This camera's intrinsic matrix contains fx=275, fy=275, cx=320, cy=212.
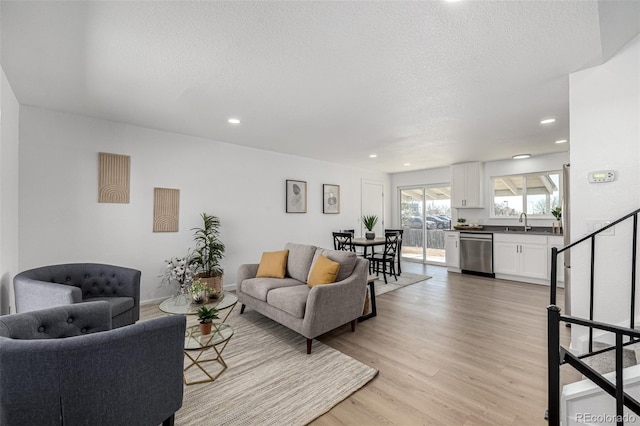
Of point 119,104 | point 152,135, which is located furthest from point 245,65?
point 152,135

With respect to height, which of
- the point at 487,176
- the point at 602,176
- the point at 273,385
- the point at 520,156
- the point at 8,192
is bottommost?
the point at 273,385

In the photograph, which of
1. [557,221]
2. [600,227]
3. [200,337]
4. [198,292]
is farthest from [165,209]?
[557,221]

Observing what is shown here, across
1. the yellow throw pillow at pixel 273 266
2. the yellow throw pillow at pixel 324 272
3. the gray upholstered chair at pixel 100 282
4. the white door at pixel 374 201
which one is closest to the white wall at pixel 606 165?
the yellow throw pillow at pixel 324 272

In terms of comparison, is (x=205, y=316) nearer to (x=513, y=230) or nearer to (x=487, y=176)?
(x=513, y=230)

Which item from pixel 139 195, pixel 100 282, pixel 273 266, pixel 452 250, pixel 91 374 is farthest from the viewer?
pixel 452 250

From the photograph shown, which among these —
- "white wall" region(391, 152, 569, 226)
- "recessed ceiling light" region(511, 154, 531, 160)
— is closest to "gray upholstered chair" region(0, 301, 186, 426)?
"recessed ceiling light" region(511, 154, 531, 160)

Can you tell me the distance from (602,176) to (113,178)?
206 inches

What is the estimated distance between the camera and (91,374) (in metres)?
1.20

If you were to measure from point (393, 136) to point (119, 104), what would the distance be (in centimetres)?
357

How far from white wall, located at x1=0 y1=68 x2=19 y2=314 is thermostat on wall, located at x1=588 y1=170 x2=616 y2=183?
4.97 metres

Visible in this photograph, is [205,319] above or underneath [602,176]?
underneath

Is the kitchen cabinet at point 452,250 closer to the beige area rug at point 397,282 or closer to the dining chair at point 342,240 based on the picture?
the beige area rug at point 397,282

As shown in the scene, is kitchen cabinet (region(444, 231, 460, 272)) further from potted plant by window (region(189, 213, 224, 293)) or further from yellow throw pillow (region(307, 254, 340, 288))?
potted plant by window (region(189, 213, 224, 293))

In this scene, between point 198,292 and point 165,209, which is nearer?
point 198,292
